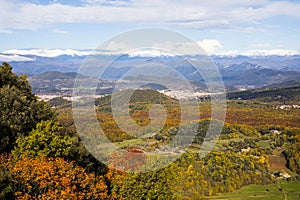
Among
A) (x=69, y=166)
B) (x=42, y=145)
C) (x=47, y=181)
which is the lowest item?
(x=47, y=181)

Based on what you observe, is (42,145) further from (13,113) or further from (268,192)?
(268,192)

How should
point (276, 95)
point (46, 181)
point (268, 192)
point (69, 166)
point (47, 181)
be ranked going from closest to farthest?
1. point (46, 181)
2. point (47, 181)
3. point (69, 166)
4. point (268, 192)
5. point (276, 95)

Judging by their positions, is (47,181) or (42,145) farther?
(42,145)

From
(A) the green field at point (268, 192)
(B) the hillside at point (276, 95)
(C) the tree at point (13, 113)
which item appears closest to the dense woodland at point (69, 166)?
(C) the tree at point (13, 113)

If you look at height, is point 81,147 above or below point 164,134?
above

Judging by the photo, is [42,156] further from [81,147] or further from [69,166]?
[81,147]

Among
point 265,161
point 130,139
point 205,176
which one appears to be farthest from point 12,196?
point 265,161

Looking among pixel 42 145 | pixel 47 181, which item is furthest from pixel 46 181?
pixel 42 145

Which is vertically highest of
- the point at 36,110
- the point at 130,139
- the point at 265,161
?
the point at 36,110
